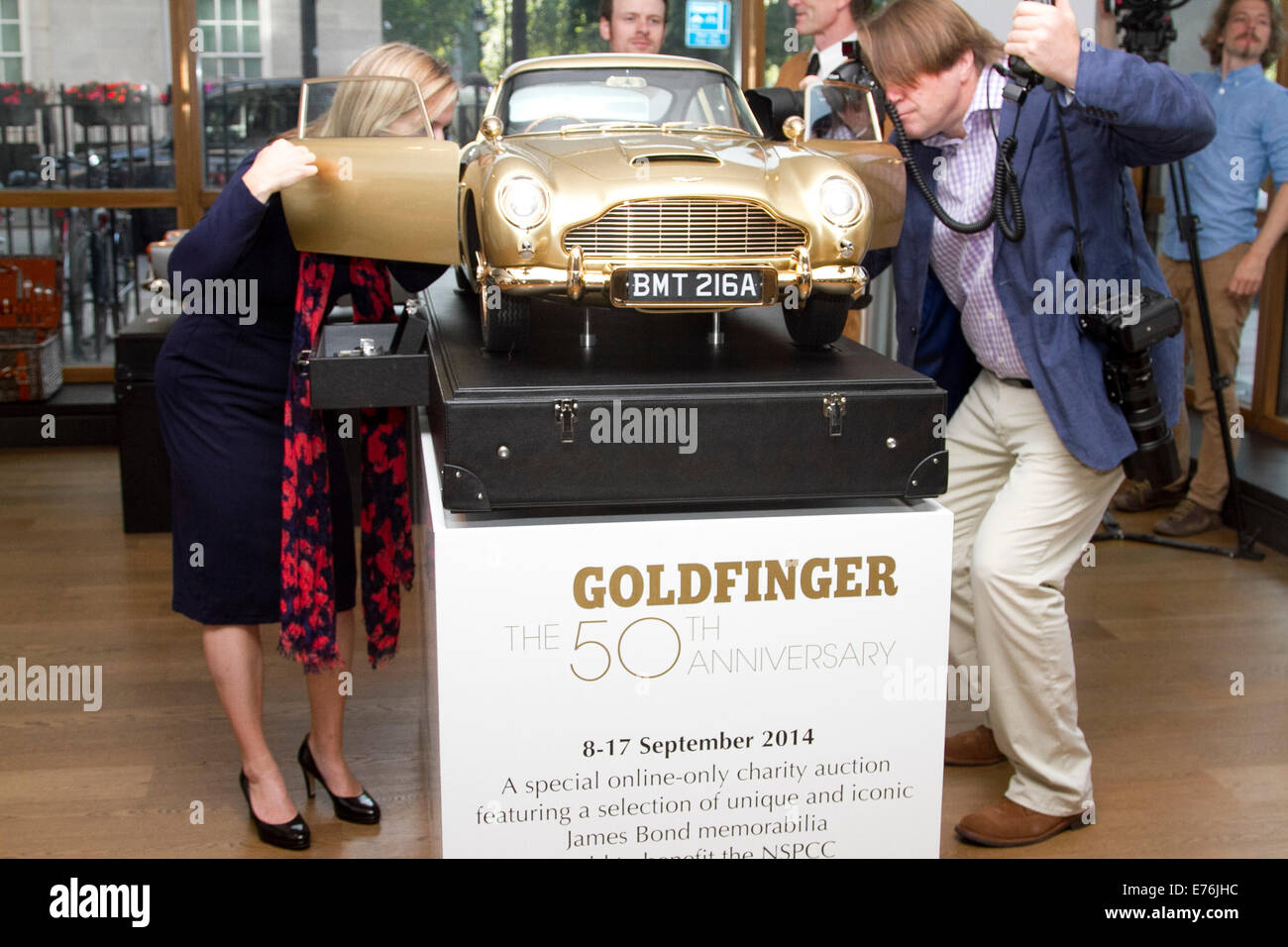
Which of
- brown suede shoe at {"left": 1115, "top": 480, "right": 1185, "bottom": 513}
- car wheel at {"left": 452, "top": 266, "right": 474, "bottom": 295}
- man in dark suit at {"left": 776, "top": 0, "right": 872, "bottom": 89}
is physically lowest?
brown suede shoe at {"left": 1115, "top": 480, "right": 1185, "bottom": 513}

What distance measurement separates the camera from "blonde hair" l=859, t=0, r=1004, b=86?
2682 mm

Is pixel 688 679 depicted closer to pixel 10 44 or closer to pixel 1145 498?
pixel 1145 498

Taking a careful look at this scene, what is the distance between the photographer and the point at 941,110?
9.00ft

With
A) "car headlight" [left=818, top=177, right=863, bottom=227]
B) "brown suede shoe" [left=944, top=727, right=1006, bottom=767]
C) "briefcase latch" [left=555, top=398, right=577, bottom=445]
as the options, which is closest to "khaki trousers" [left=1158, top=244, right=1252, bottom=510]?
"brown suede shoe" [left=944, top=727, right=1006, bottom=767]

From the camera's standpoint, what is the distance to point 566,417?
6.53 ft

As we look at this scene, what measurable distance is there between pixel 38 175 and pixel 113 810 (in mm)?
5156

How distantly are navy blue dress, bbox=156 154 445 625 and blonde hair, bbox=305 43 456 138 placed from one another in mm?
231

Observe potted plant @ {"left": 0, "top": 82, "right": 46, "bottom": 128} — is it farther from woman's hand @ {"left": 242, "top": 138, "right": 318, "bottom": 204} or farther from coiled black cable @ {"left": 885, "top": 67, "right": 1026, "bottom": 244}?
coiled black cable @ {"left": 885, "top": 67, "right": 1026, "bottom": 244}

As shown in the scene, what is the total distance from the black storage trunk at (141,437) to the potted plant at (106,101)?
8.12ft

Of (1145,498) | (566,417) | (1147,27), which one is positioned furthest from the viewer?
(1145,498)

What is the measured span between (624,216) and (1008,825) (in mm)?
1677

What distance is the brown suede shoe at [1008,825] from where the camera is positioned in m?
2.97

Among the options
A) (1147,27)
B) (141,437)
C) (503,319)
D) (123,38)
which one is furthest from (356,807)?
(123,38)

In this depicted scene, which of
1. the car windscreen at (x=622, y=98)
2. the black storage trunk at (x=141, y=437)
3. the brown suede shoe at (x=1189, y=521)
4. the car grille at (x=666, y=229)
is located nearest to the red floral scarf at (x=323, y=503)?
the car windscreen at (x=622, y=98)
